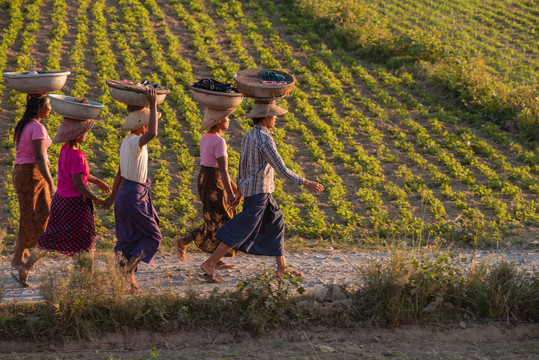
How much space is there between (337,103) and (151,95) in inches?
311

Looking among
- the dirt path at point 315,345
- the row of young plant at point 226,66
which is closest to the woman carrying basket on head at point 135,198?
the dirt path at point 315,345

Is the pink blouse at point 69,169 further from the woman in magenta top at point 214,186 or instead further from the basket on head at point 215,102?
the basket on head at point 215,102

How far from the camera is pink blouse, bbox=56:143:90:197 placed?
5.77m

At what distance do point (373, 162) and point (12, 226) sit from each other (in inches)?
226

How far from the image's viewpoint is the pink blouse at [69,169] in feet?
18.9

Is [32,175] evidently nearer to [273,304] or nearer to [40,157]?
[40,157]

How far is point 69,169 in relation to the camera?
19.1 feet

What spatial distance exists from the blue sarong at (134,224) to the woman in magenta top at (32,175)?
2.54ft

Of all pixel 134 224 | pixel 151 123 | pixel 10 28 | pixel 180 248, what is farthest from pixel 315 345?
pixel 10 28

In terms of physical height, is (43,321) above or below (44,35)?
above

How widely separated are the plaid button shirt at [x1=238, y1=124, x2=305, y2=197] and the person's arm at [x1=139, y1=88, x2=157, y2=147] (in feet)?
2.70

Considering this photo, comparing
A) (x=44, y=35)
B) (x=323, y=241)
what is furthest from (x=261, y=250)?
(x=44, y=35)

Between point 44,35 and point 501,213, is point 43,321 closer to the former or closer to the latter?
point 501,213

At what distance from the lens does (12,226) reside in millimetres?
7777
